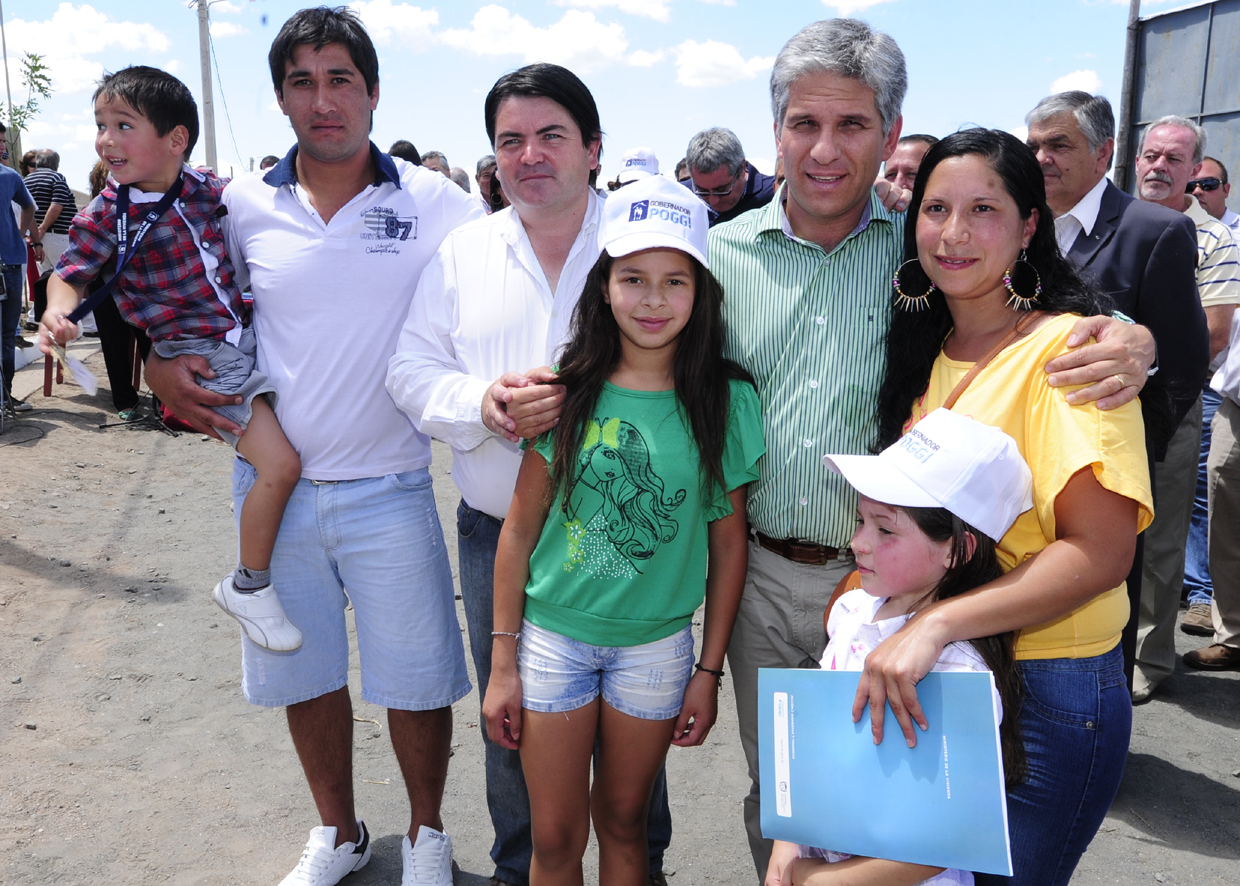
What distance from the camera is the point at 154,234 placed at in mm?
2867

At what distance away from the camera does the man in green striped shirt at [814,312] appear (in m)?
2.26

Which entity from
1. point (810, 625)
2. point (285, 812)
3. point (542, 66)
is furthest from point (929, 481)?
point (285, 812)

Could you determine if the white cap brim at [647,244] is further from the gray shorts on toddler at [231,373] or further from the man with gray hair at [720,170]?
the man with gray hair at [720,170]

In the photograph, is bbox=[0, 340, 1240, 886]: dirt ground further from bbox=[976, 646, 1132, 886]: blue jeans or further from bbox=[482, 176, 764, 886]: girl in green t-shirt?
bbox=[976, 646, 1132, 886]: blue jeans

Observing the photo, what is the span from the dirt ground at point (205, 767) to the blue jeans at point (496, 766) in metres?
0.16

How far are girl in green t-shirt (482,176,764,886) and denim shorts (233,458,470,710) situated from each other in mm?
598

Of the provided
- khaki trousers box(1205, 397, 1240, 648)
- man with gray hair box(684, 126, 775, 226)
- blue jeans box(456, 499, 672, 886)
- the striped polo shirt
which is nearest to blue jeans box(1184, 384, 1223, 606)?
khaki trousers box(1205, 397, 1240, 648)

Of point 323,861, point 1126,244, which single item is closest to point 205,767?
point 323,861

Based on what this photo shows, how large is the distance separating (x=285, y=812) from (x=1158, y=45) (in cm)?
1179

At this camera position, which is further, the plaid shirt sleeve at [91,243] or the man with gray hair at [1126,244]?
the man with gray hair at [1126,244]

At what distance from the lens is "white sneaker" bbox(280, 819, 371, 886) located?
2881mm

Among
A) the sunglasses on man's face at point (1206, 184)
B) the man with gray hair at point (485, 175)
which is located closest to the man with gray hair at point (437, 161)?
the man with gray hair at point (485, 175)

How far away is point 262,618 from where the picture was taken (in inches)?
108

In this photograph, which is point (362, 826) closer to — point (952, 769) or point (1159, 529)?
point (952, 769)
